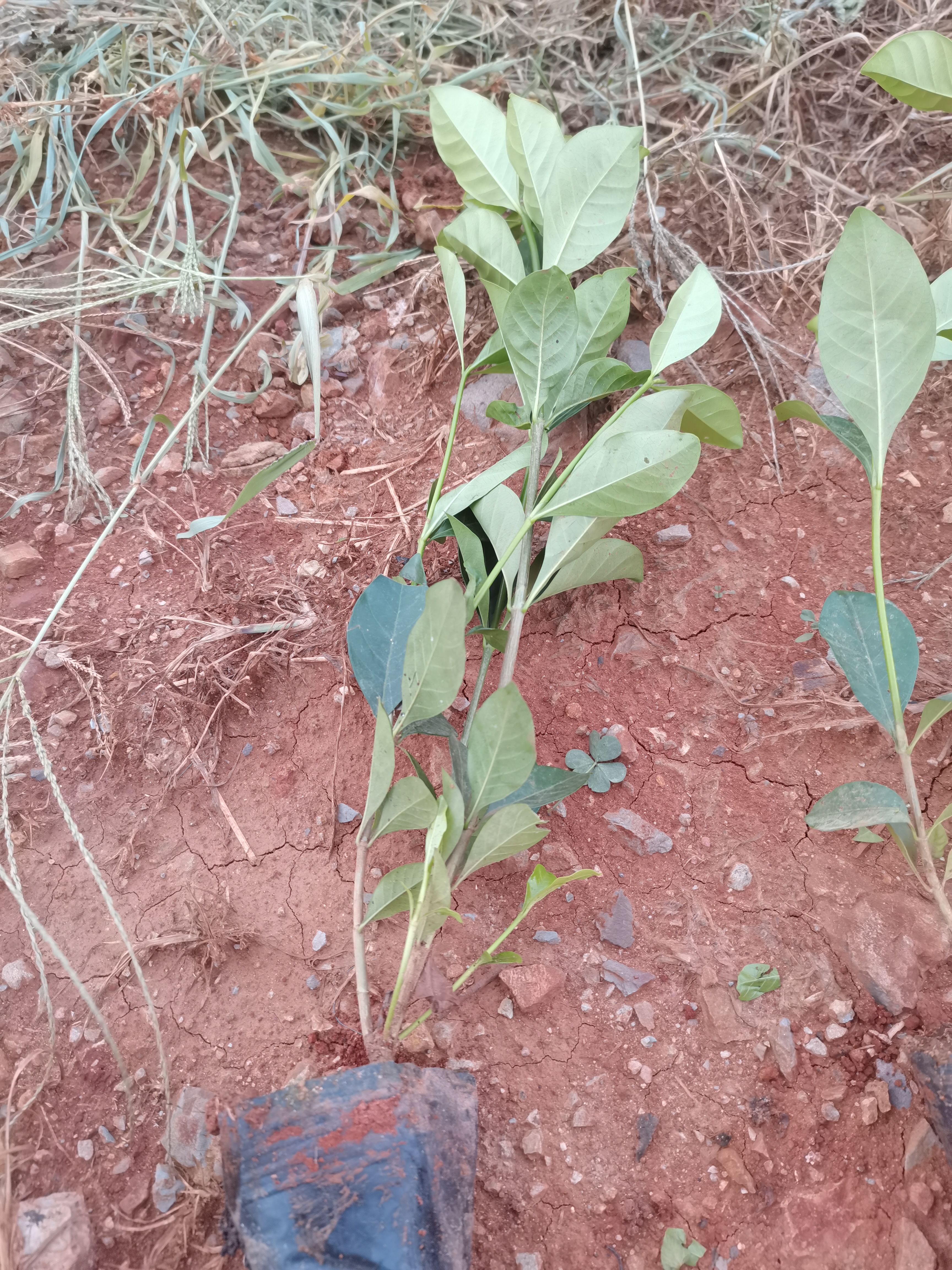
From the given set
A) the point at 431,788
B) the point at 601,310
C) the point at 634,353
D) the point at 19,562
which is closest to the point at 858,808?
the point at 431,788

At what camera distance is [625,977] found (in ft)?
3.52

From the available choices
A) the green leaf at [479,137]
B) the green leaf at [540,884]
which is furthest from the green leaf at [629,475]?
the green leaf at [479,137]

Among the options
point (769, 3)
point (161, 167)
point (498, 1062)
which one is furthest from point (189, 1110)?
point (769, 3)

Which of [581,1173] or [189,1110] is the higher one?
[189,1110]

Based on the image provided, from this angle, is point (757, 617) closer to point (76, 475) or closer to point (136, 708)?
point (136, 708)

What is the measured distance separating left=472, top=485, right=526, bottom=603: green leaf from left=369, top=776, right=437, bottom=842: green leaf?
341 millimetres

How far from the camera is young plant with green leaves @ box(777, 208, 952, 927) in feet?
3.17

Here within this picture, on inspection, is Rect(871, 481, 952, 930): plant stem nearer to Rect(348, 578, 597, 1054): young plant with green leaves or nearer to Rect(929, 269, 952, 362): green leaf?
Rect(929, 269, 952, 362): green leaf

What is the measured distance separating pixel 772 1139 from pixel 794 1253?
11 cm

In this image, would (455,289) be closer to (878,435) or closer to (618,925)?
(878,435)

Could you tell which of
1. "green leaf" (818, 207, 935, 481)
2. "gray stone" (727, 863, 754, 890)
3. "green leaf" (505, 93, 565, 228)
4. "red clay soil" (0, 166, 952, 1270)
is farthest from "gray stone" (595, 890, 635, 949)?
"green leaf" (505, 93, 565, 228)

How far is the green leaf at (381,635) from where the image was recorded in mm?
1065

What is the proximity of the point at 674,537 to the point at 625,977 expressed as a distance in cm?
70

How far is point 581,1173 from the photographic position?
966mm
